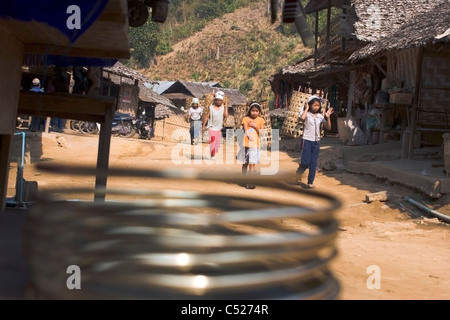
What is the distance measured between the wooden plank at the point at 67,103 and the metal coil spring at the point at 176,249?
168 inches

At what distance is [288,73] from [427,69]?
13.7m

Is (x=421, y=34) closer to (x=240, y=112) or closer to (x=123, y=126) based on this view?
(x=240, y=112)

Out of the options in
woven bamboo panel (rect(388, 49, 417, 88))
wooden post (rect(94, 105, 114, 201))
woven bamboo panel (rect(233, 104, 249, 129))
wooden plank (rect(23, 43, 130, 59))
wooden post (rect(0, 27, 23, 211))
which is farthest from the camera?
woven bamboo panel (rect(233, 104, 249, 129))

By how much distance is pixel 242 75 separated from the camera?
5997 cm

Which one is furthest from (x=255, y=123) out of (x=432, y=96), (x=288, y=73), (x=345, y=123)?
(x=288, y=73)

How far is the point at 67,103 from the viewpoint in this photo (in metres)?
6.20

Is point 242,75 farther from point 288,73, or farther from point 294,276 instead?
point 294,276

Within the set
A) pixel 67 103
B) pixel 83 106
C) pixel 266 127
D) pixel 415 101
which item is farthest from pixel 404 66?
pixel 67 103

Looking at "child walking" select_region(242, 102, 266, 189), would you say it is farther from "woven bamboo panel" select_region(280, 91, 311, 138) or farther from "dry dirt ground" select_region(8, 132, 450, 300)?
"woven bamboo panel" select_region(280, 91, 311, 138)

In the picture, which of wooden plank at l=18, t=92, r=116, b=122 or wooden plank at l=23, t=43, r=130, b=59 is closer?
wooden plank at l=18, t=92, r=116, b=122

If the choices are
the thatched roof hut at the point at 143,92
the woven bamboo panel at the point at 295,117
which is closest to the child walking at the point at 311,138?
the woven bamboo panel at the point at 295,117

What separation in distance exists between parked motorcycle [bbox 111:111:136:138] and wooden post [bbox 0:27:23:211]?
21.3 m

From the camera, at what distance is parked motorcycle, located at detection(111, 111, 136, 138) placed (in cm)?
2748

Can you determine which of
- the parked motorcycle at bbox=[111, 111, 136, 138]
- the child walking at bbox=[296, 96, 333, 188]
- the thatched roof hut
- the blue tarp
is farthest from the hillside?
the blue tarp
